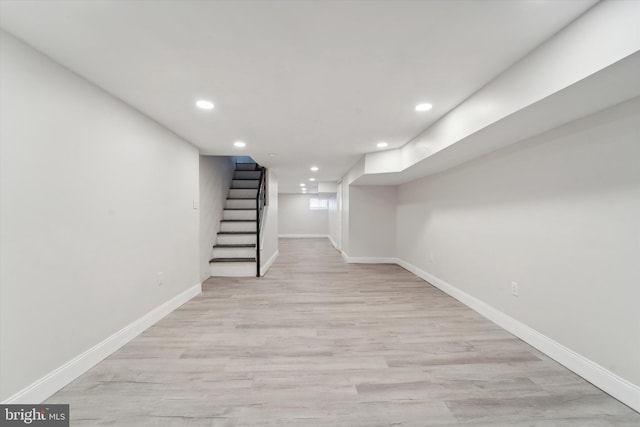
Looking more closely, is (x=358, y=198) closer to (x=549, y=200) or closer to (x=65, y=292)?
(x=549, y=200)

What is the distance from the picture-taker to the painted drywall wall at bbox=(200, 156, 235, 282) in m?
4.44

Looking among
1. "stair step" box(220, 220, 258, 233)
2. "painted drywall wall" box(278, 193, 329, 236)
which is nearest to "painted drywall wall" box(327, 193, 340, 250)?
"painted drywall wall" box(278, 193, 329, 236)

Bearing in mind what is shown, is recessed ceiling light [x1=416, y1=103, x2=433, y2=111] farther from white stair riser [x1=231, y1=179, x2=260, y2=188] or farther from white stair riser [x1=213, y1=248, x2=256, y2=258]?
white stair riser [x1=231, y1=179, x2=260, y2=188]

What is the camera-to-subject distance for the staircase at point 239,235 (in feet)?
15.5

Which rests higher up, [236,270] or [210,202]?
[210,202]

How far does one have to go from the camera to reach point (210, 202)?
4.82 m

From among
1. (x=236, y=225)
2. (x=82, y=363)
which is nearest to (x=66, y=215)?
(x=82, y=363)

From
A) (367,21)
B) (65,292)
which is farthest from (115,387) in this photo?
(367,21)

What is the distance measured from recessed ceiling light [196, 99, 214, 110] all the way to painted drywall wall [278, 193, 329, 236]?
366 inches

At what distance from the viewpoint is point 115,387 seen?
5.65ft

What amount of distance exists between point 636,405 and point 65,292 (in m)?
3.76

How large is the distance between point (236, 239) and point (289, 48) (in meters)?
4.16

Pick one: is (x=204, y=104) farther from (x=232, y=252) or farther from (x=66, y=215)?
(x=232, y=252)

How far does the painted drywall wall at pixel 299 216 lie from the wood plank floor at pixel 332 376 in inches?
334
